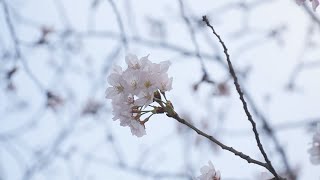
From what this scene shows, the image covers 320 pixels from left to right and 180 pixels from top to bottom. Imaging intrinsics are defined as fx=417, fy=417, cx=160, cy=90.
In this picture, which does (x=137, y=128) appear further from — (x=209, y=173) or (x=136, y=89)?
(x=209, y=173)

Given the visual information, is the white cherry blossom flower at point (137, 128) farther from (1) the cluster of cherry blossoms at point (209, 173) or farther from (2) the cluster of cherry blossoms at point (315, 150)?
(2) the cluster of cherry blossoms at point (315, 150)

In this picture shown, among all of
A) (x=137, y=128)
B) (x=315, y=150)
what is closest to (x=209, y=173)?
(x=137, y=128)

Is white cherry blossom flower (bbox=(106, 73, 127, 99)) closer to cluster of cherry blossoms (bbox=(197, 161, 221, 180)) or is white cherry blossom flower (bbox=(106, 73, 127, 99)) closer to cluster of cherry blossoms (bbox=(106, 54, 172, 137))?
Answer: cluster of cherry blossoms (bbox=(106, 54, 172, 137))

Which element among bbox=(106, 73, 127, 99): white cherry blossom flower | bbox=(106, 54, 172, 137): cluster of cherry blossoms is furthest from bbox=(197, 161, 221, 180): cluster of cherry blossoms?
bbox=(106, 73, 127, 99): white cherry blossom flower

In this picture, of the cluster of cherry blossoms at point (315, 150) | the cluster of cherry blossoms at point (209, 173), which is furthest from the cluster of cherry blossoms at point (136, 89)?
the cluster of cherry blossoms at point (315, 150)

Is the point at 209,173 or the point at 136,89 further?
the point at 209,173

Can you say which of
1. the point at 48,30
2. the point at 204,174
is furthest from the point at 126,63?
the point at 48,30

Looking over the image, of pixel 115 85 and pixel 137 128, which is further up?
pixel 115 85
